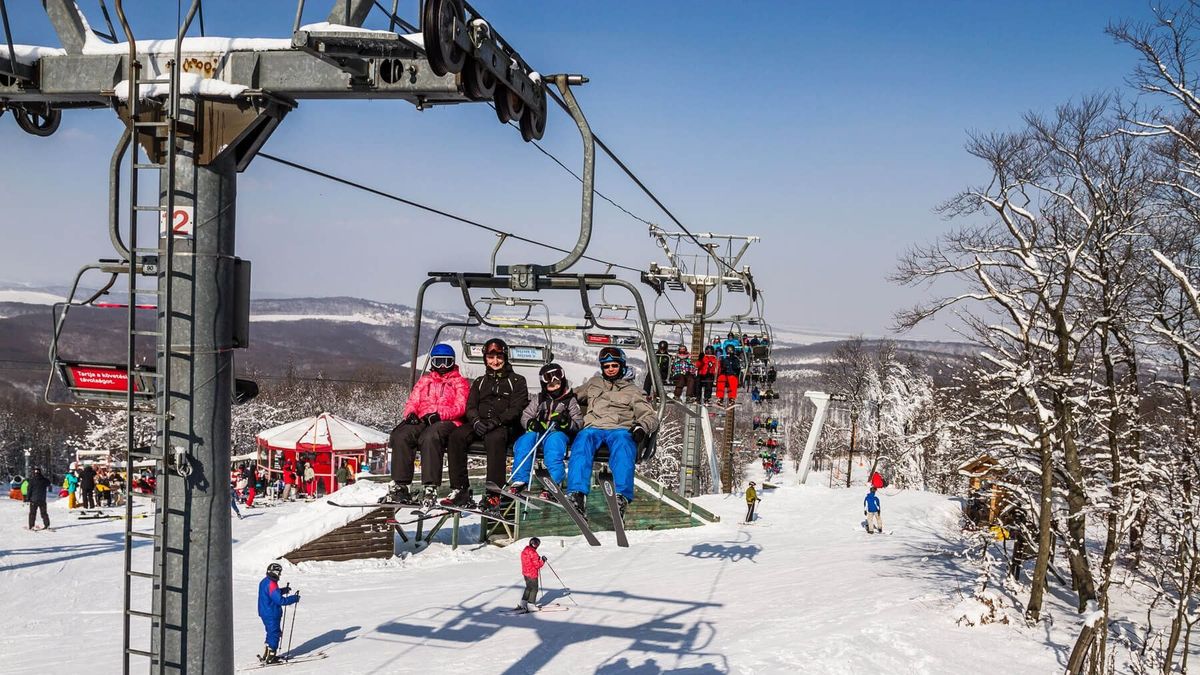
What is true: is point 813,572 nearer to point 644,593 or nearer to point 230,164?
point 644,593

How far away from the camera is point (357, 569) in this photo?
18453 mm

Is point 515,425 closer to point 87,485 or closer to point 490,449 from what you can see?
point 490,449

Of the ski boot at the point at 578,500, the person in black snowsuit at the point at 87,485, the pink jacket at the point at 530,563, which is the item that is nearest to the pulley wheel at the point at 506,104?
the ski boot at the point at 578,500

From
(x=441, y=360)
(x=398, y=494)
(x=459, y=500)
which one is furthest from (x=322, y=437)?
(x=459, y=500)

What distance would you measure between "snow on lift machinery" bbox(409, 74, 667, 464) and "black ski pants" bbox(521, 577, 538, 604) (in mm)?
6444

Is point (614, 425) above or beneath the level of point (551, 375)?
beneath

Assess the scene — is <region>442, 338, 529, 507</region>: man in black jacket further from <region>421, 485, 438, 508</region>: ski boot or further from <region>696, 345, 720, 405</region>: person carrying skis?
<region>696, 345, 720, 405</region>: person carrying skis

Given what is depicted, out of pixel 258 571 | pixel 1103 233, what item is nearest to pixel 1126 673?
pixel 1103 233

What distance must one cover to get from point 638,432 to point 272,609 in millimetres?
6363

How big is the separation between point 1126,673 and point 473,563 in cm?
1208

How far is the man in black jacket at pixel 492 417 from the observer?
845cm

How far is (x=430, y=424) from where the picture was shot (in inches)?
339

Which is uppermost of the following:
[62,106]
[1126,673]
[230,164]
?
[62,106]

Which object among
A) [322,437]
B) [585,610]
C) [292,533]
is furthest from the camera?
[322,437]
